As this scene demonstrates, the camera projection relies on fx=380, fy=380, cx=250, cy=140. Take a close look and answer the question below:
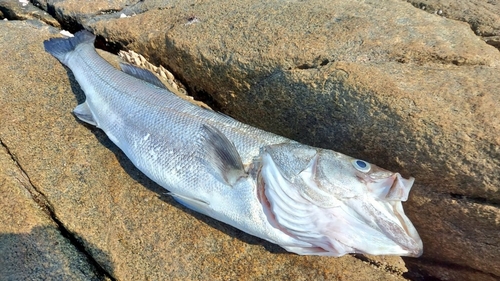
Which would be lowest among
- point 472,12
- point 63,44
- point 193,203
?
point 193,203

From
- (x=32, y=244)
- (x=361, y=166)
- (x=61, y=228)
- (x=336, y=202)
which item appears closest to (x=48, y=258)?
(x=32, y=244)

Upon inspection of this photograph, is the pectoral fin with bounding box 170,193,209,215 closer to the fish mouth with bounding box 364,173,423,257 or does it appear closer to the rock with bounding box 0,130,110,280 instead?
the rock with bounding box 0,130,110,280

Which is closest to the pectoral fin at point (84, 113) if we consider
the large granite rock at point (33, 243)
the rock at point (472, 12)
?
the large granite rock at point (33, 243)

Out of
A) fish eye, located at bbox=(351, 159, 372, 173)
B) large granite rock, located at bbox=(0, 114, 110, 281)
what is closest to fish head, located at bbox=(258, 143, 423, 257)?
fish eye, located at bbox=(351, 159, 372, 173)

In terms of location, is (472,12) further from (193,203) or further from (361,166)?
(193,203)

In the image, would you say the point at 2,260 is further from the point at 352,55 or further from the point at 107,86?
the point at 352,55

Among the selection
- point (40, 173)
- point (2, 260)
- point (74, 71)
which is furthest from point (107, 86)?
point (2, 260)
